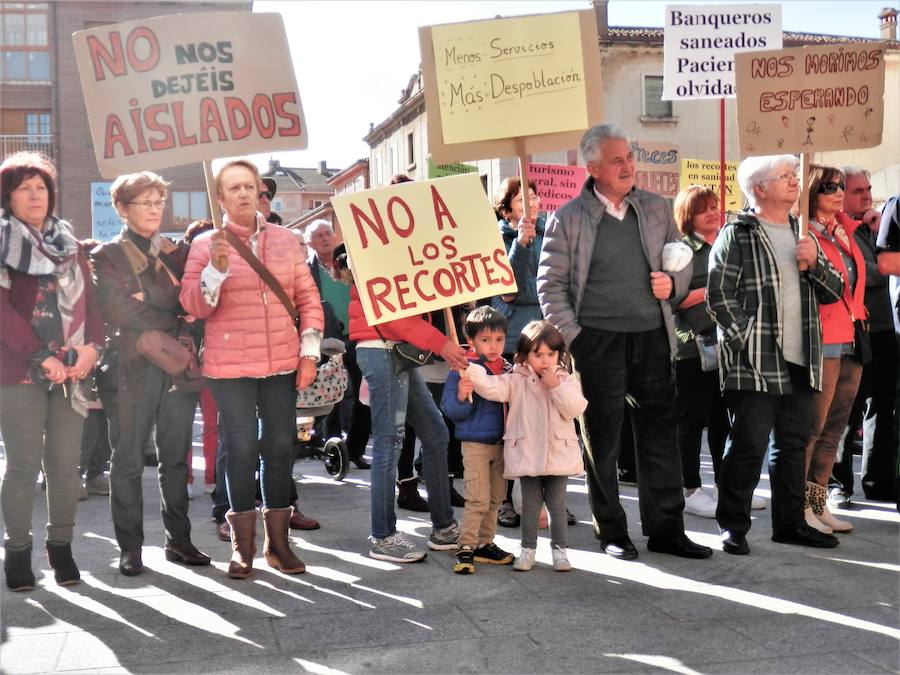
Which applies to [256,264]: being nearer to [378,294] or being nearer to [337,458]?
[378,294]

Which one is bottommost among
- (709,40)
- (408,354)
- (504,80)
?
(408,354)

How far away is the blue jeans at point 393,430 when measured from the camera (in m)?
5.53

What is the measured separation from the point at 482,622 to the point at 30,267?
2.61m

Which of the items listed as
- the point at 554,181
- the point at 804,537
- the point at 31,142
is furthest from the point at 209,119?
the point at 31,142

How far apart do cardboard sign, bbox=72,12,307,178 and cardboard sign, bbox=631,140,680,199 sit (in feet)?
23.0

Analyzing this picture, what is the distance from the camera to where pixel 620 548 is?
5566mm

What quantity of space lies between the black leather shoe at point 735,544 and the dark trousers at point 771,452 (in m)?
0.03

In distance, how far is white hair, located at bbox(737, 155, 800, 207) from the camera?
19.0 feet

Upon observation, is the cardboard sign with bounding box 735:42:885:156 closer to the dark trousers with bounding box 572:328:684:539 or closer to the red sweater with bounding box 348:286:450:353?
the dark trousers with bounding box 572:328:684:539

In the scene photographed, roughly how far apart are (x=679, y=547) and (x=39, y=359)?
3327 millimetres

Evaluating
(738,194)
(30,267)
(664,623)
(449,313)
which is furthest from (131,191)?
(738,194)

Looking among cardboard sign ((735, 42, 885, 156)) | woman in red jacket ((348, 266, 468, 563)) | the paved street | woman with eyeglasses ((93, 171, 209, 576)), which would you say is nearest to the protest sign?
the paved street

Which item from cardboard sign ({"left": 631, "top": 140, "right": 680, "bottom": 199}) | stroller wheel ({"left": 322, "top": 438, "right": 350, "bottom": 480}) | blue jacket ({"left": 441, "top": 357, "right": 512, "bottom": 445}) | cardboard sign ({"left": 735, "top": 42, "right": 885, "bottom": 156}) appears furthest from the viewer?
cardboard sign ({"left": 631, "top": 140, "right": 680, "bottom": 199})

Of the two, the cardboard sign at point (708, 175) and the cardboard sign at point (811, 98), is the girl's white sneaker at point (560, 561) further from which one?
the cardboard sign at point (708, 175)
